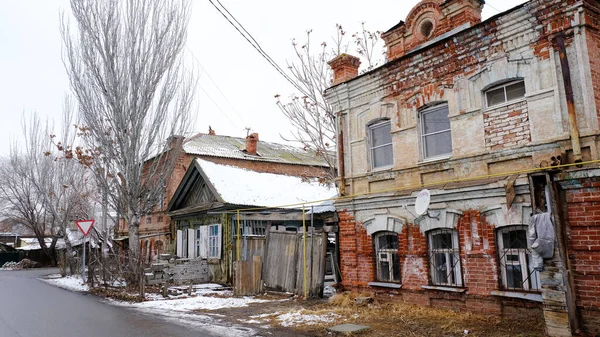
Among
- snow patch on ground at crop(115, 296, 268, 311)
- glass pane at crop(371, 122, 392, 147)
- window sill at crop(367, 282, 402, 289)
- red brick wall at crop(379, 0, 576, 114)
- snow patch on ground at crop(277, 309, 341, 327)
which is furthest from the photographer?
snow patch on ground at crop(115, 296, 268, 311)

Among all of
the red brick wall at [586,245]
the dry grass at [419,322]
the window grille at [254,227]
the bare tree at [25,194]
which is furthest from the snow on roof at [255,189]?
the bare tree at [25,194]

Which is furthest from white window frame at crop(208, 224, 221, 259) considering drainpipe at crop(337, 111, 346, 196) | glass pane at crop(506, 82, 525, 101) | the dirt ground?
glass pane at crop(506, 82, 525, 101)

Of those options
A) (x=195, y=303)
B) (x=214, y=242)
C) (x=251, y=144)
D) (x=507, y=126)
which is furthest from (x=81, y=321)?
(x=251, y=144)

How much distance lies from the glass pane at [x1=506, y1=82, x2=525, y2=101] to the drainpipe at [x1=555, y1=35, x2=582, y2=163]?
78 cm

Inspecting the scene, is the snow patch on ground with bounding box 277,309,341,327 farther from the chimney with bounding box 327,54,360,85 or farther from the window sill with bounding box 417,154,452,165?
the chimney with bounding box 327,54,360,85

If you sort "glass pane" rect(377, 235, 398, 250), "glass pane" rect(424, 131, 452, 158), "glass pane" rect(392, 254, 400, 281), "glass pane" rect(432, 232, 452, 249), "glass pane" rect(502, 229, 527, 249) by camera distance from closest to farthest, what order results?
"glass pane" rect(502, 229, 527, 249)
"glass pane" rect(432, 232, 452, 249)
"glass pane" rect(424, 131, 452, 158)
"glass pane" rect(392, 254, 400, 281)
"glass pane" rect(377, 235, 398, 250)

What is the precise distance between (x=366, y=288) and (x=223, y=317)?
3.39 metres

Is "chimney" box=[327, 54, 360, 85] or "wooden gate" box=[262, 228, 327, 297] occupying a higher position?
"chimney" box=[327, 54, 360, 85]

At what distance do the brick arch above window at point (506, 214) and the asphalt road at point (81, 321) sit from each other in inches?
207

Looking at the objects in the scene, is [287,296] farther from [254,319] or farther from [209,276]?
[209,276]

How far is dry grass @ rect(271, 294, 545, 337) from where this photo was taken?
7301mm

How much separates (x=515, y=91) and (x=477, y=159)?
1.41m

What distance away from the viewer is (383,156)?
10.7m

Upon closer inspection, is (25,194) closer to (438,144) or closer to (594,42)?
(438,144)
